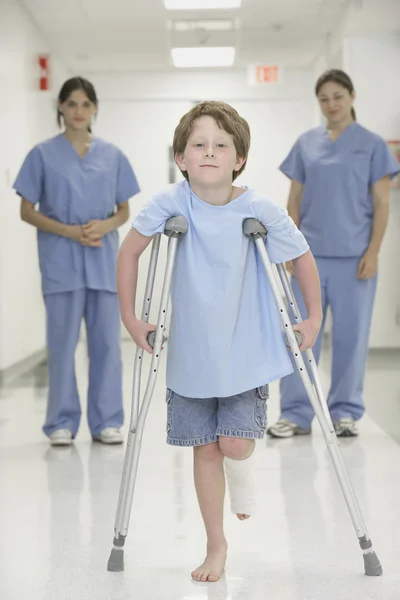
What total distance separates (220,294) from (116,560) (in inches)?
A: 26.4

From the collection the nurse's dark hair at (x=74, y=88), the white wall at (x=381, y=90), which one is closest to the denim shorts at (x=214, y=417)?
the nurse's dark hair at (x=74, y=88)

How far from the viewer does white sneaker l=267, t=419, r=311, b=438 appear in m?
3.79

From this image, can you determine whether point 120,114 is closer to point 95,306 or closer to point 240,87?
point 240,87

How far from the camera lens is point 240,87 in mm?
8234

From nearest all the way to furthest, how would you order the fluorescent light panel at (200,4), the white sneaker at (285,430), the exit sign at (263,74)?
the white sneaker at (285,430) < the fluorescent light panel at (200,4) < the exit sign at (263,74)

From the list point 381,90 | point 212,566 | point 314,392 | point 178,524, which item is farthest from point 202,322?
point 381,90

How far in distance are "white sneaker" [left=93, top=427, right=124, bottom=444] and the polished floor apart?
6 centimetres

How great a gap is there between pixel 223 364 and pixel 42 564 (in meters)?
0.70

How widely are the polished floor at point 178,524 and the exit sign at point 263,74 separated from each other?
426 centimetres

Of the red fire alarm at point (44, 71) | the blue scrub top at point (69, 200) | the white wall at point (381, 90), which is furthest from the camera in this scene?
the red fire alarm at point (44, 71)

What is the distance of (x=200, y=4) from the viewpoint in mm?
5941

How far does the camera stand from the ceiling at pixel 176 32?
5996 mm

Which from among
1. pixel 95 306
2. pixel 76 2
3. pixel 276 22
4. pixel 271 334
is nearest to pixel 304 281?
pixel 271 334

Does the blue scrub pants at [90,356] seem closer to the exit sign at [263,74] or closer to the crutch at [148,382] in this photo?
the crutch at [148,382]
